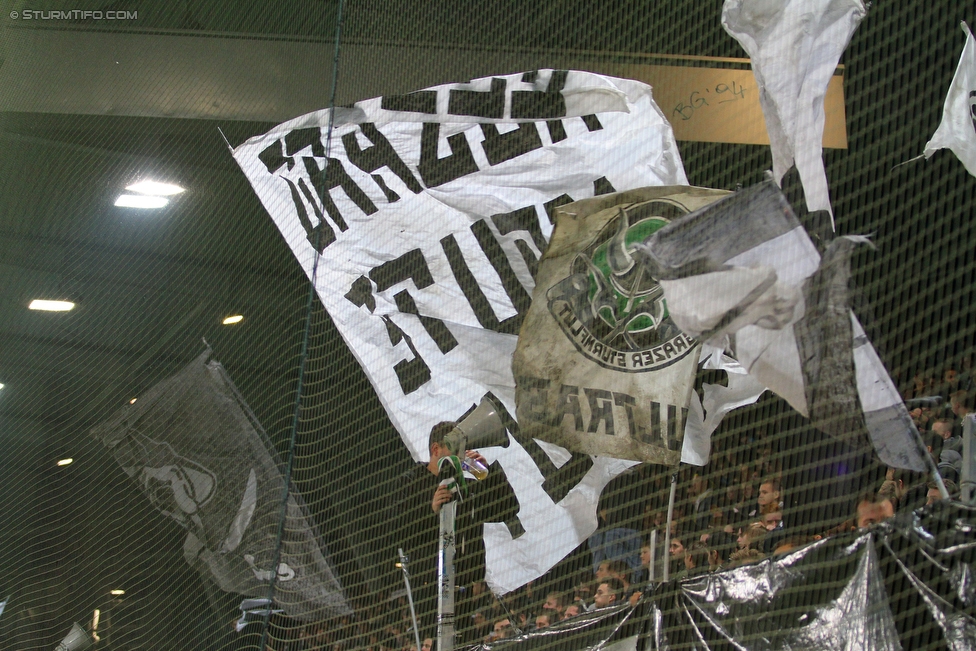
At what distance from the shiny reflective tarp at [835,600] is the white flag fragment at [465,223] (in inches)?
42.7

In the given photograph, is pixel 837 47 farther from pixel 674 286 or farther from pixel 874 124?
pixel 874 124

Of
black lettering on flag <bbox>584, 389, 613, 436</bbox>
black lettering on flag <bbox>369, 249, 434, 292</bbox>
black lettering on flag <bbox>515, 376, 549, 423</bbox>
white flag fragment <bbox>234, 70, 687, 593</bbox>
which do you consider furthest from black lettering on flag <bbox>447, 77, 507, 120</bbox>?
black lettering on flag <bbox>584, 389, 613, 436</bbox>

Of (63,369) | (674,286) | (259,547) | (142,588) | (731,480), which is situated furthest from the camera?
(63,369)

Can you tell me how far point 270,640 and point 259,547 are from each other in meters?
0.46

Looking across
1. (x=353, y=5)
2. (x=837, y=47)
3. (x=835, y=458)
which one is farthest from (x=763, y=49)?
(x=353, y=5)

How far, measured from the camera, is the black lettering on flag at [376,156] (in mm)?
4355

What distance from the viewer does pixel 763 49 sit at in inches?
124

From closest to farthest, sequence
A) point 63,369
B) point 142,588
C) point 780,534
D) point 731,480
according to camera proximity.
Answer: point 780,534
point 731,480
point 142,588
point 63,369

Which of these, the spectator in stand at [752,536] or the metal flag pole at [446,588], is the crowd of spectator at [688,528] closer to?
the spectator in stand at [752,536]

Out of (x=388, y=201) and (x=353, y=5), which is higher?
(x=353, y=5)

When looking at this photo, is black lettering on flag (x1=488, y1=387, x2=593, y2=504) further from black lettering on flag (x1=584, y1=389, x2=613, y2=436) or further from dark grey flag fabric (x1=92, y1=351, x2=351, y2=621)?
dark grey flag fabric (x1=92, y1=351, x2=351, y2=621)

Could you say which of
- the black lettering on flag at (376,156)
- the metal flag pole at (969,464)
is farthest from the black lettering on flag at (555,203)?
the metal flag pole at (969,464)

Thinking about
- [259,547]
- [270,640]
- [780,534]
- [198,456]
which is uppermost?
[198,456]

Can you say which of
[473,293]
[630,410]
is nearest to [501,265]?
[473,293]
